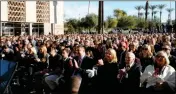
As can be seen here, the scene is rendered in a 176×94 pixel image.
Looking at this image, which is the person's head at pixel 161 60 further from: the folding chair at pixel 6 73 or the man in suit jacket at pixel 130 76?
the folding chair at pixel 6 73

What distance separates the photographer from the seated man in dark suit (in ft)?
24.3

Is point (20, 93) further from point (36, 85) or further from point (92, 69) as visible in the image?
point (92, 69)

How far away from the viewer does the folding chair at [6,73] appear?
242 inches

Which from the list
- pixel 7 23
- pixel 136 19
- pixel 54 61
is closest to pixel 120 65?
pixel 54 61

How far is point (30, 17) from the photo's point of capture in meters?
69.9

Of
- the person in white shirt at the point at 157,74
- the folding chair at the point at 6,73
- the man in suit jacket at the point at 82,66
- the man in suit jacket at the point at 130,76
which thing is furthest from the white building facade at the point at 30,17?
the person in white shirt at the point at 157,74

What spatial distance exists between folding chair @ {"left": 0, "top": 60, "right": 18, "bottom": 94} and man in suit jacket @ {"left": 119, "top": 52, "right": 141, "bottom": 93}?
2464 mm

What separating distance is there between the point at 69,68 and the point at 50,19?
66.8 meters

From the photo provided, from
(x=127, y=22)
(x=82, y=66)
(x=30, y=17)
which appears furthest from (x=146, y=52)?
(x=127, y=22)

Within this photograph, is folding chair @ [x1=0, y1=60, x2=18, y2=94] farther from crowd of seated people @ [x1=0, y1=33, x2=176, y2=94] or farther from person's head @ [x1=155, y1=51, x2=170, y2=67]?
person's head @ [x1=155, y1=51, x2=170, y2=67]

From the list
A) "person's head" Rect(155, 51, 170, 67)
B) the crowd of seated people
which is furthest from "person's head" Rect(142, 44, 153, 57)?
"person's head" Rect(155, 51, 170, 67)

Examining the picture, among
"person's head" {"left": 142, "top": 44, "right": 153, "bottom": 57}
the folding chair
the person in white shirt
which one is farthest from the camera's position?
"person's head" {"left": 142, "top": 44, "right": 153, "bottom": 57}

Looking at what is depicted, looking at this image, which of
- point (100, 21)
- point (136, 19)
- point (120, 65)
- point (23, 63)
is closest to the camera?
point (120, 65)

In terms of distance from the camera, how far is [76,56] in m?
9.29
